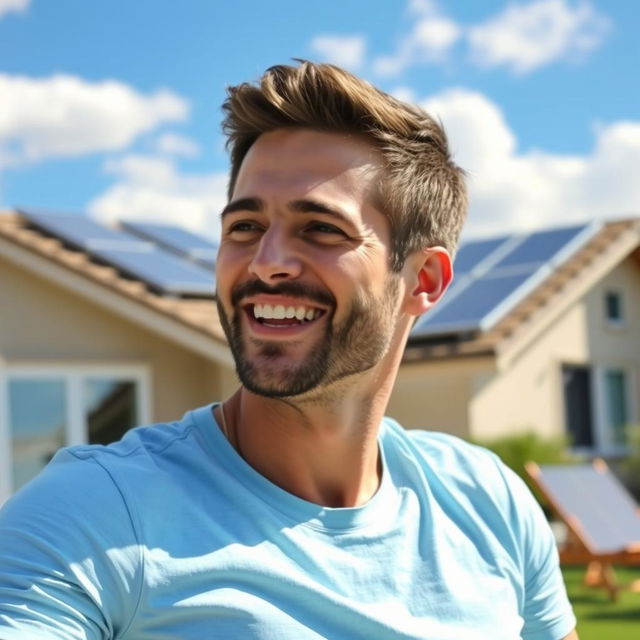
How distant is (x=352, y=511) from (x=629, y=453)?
15.9 m

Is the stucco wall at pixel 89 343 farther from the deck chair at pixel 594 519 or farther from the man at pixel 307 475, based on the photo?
the man at pixel 307 475

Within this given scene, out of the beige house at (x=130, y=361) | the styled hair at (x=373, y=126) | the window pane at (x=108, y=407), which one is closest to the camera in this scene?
the styled hair at (x=373, y=126)

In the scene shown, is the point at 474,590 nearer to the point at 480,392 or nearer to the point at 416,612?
the point at 416,612

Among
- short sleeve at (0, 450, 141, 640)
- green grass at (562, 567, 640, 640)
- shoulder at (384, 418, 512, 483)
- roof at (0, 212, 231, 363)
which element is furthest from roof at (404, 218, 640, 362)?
short sleeve at (0, 450, 141, 640)

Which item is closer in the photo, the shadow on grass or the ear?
the ear

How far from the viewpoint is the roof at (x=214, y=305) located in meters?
12.0

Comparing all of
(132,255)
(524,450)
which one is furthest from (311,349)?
(524,450)

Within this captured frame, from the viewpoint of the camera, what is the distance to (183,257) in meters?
14.7

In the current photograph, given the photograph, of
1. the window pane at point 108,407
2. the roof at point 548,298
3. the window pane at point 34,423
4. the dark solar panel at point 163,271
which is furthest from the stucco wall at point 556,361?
the window pane at point 34,423

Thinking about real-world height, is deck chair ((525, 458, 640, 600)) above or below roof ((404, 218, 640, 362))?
below

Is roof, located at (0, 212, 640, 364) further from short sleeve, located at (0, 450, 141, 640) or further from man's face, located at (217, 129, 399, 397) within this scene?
short sleeve, located at (0, 450, 141, 640)

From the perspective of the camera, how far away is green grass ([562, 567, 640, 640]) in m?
8.67

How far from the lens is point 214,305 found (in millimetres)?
13008

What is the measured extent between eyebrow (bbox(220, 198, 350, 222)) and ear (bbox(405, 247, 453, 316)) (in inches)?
11.6
